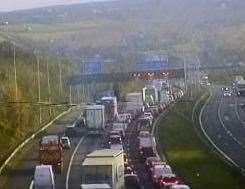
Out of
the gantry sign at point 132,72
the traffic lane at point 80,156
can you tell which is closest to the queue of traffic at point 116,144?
the traffic lane at point 80,156

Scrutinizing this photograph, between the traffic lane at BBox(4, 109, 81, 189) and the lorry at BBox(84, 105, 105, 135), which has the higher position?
the lorry at BBox(84, 105, 105, 135)

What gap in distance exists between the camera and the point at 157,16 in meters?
76.9

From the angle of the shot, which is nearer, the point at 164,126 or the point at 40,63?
the point at 164,126

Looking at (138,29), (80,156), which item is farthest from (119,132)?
(138,29)

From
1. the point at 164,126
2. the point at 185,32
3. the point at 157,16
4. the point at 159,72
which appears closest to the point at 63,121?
the point at 164,126

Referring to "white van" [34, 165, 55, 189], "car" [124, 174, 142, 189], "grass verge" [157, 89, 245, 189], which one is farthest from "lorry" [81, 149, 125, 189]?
"grass verge" [157, 89, 245, 189]

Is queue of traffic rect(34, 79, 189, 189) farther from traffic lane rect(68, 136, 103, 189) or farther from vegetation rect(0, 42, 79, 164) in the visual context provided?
vegetation rect(0, 42, 79, 164)

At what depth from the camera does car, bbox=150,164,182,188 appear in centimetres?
1884

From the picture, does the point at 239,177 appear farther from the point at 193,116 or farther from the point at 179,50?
the point at 179,50

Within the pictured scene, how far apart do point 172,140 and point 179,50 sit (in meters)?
32.4

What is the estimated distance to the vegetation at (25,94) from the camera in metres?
34.1

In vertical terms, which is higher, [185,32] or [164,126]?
[185,32]

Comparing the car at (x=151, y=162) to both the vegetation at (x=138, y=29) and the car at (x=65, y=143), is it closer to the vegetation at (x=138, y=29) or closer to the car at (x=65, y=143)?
the car at (x=65, y=143)

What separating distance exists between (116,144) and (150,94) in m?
18.9
